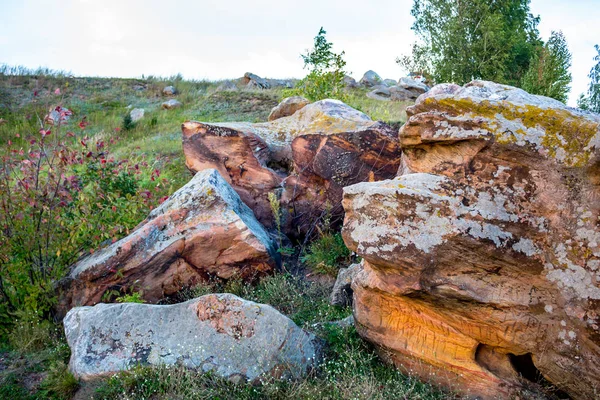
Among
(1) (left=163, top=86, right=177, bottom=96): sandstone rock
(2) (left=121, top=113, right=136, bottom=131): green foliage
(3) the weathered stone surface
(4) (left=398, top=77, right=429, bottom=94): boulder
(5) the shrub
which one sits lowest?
(3) the weathered stone surface

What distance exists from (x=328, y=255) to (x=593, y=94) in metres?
27.3

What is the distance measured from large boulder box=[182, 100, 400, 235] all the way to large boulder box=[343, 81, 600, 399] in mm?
3465

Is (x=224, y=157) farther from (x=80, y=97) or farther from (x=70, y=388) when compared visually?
(x=80, y=97)

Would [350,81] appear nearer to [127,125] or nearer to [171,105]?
[171,105]

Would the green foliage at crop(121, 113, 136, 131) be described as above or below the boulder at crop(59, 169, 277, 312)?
above

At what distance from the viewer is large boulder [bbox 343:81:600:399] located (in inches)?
159

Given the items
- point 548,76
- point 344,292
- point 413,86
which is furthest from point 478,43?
point 344,292

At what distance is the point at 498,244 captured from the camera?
13.6ft

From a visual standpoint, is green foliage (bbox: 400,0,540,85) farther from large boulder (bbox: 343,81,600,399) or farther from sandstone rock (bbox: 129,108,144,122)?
large boulder (bbox: 343,81,600,399)

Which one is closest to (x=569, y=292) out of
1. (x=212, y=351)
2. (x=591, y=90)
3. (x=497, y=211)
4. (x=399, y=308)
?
(x=497, y=211)

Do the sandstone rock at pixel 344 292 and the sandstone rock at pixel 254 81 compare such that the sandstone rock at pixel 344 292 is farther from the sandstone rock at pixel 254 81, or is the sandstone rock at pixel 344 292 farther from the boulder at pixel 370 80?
the boulder at pixel 370 80

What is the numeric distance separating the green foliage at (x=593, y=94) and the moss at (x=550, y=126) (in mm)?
22841

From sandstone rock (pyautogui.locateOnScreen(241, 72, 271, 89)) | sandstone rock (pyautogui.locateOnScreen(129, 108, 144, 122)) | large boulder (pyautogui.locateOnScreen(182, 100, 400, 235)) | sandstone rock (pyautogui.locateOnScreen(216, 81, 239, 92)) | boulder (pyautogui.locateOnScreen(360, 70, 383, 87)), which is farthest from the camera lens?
boulder (pyautogui.locateOnScreen(360, 70, 383, 87))

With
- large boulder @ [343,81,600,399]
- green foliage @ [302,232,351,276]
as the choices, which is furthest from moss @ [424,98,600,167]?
green foliage @ [302,232,351,276]
